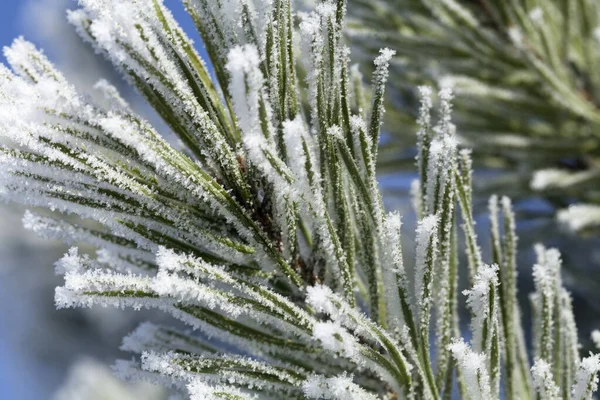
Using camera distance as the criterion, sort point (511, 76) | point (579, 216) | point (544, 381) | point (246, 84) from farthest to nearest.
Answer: point (511, 76) → point (579, 216) → point (544, 381) → point (246, 84)

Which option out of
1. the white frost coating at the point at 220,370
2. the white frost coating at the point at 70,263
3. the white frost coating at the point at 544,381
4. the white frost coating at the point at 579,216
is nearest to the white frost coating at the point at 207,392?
the white frost coating at the point at 220,370

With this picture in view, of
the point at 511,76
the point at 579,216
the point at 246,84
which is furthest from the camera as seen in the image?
the point at 511,76

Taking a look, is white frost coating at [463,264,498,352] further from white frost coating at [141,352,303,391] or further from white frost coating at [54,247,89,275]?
white frost coating at [54,247,89,275]

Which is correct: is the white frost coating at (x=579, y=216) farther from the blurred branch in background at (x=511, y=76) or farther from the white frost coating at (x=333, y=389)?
the white frost coating at (x=333, y=389)

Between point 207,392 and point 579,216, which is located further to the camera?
point 579,216

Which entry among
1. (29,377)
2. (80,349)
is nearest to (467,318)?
(80,349)

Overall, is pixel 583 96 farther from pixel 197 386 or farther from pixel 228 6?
pixel 197 386

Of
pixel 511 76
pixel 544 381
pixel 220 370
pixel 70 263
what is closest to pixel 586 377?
pixel 544 381

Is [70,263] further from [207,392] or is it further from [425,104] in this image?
[425,104]
